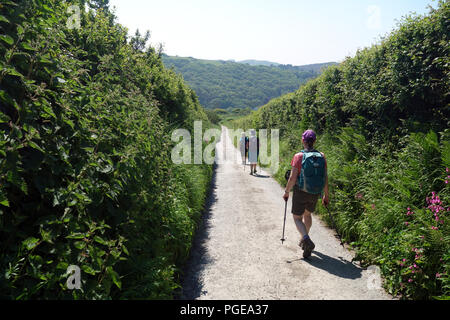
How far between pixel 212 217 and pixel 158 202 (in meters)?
3.46

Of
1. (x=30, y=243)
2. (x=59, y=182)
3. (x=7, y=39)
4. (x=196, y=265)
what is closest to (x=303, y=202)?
(x=196, y=265)

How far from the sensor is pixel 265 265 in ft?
15.0

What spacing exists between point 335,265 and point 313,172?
1.61m

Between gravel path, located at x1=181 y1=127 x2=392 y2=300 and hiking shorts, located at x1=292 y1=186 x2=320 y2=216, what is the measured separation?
0.77 meters

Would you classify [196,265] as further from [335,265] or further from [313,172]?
[313,172]

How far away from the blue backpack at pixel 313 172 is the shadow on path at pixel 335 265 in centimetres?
118

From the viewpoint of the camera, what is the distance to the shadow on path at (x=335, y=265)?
4.27 metres

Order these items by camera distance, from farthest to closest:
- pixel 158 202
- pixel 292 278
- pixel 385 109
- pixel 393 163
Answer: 1. pixel 385 109
2. pixel 393 163
3. pixel 292 278
4. pixel 158 202

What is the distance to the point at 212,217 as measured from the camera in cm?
710

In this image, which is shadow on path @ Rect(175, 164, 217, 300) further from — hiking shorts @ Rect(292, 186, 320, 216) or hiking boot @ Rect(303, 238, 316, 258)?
hiking shorts @ Rect(292, 186, 320, 216)

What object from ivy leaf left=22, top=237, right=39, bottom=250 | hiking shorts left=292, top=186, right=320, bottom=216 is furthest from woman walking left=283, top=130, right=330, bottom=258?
ivy leaf left=22, top=237, right=39, bottom=250

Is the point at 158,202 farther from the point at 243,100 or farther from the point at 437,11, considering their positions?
the point at 243,100

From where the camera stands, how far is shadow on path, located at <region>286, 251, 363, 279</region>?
168 inches
